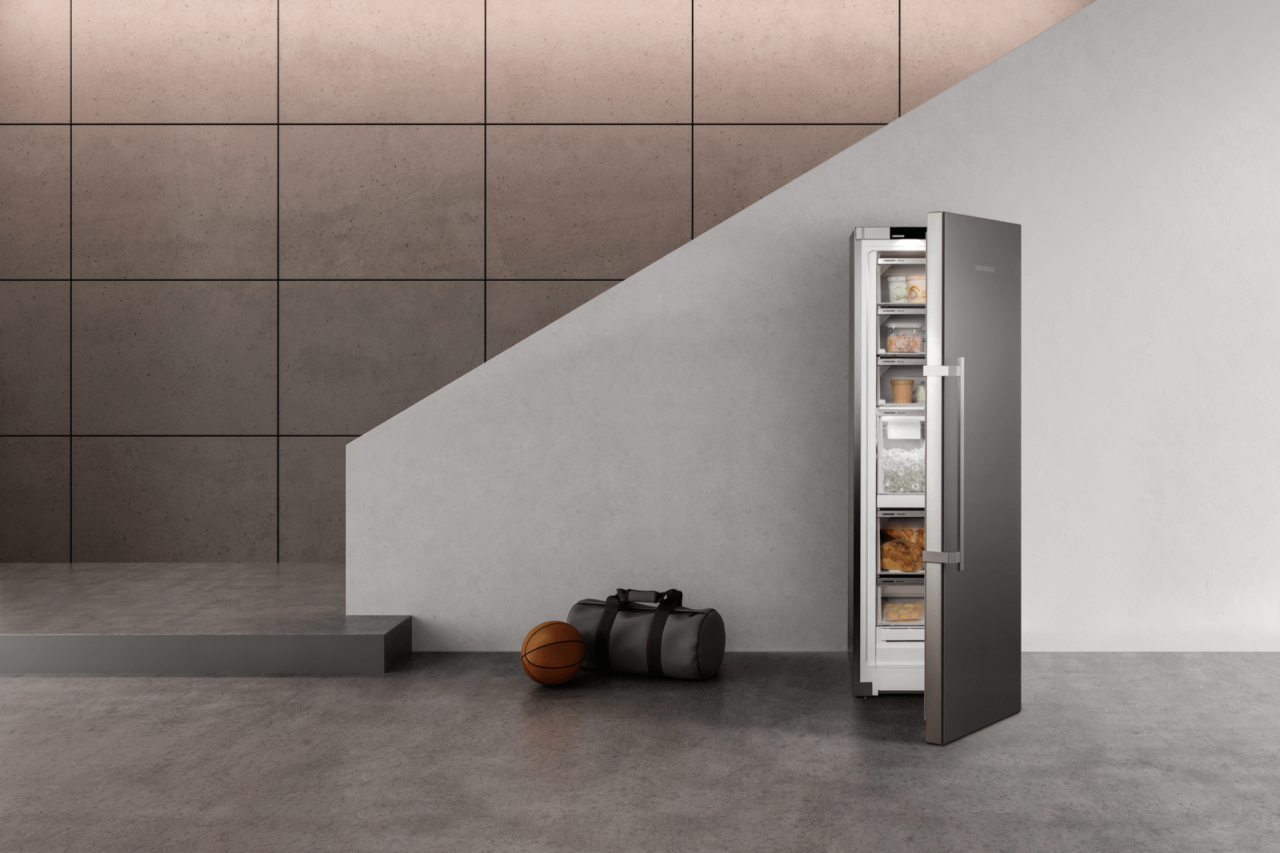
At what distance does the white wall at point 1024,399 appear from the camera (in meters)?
4.44

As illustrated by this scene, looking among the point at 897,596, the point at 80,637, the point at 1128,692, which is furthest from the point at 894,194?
the point at 80,637

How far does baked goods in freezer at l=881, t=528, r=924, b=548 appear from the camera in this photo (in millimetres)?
4031

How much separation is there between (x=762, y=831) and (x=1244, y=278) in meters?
3.75

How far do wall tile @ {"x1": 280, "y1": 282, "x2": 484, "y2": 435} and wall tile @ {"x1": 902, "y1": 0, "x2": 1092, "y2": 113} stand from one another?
3468mm

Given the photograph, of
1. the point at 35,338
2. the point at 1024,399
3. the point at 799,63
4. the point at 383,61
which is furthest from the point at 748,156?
the point at 35,338

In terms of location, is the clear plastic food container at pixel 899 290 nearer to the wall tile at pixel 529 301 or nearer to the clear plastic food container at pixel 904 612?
the clear plastic food container at pixel 904 612

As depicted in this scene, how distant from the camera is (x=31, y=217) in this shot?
6273 millimetres

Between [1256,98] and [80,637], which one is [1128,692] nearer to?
[1256,98]

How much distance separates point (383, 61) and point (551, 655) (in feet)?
14.6

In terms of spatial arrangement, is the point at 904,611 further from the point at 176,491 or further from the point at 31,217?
the point at 31,217

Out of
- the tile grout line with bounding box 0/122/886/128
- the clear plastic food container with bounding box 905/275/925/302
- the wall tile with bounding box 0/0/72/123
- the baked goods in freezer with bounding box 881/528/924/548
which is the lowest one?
the baked goods in freezer with bounding box 881/528/924/548

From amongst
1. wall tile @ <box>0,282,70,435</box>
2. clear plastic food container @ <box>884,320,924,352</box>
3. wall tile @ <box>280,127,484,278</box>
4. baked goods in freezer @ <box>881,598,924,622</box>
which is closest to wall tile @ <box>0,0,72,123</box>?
wall tile @ <box>0,282,70,435</box>

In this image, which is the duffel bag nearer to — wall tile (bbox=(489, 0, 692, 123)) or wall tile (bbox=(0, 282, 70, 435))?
wall tile (bbox=(489, 0, 692, 123))

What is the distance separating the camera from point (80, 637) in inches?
163
